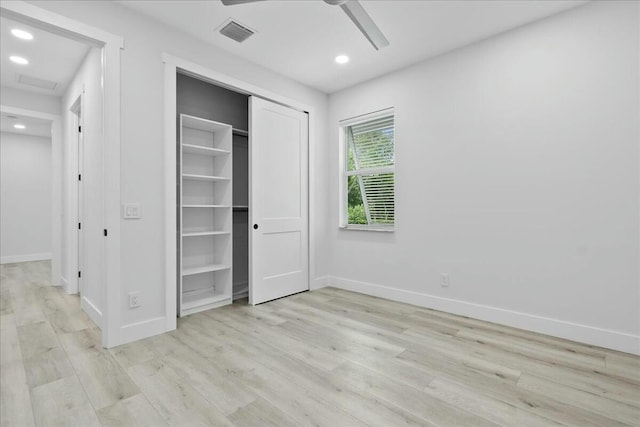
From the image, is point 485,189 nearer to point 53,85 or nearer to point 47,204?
point 53,85

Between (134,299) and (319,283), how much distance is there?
2356mm

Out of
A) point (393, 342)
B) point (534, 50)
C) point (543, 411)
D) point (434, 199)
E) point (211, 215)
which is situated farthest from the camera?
point (211, 215)

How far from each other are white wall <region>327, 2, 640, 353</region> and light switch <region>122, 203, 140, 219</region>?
2.69 metres

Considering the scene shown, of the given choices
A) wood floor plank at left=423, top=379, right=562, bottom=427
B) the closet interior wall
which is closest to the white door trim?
the closet interior wall

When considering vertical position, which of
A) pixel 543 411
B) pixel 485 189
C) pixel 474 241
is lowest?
pixel 543 411

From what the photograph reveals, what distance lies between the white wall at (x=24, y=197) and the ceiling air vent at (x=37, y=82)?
11.4ft

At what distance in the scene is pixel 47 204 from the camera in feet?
22.8

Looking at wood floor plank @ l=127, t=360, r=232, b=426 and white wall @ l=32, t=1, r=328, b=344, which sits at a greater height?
white wall @ l=32, t=1, r=328, b=344

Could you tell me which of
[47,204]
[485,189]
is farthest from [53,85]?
[485,189]

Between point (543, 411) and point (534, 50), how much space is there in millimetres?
2817

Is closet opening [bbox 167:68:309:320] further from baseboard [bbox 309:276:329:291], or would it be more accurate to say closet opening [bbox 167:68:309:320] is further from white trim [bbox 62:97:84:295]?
white trim [bbox 62:97:84:295]

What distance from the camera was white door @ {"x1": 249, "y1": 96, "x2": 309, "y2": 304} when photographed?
11.9ft

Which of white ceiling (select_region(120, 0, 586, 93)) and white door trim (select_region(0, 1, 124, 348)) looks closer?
white door trim (select_region(0, 1, 124, 348))

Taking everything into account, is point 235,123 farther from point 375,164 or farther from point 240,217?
point 375,164
